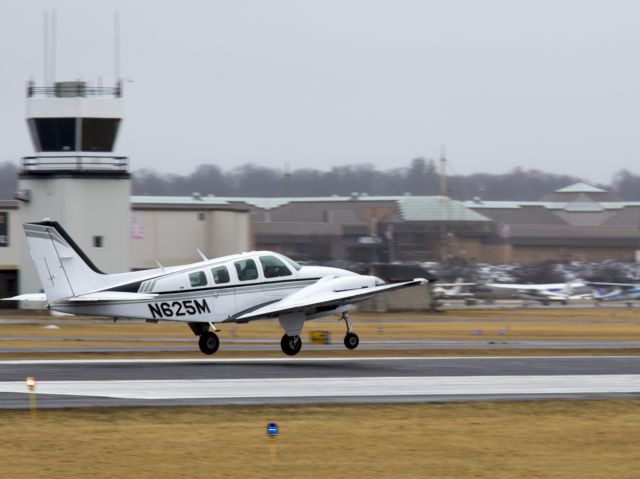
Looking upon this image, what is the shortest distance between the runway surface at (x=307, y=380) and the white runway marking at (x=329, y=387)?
22 mm

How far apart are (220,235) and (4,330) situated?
23855mm

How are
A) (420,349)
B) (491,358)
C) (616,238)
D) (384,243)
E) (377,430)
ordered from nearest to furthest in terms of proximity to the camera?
(377,430), (491,358), (420,349), (384,243), (616,238)

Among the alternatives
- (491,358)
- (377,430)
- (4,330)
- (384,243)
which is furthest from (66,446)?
(384,243)

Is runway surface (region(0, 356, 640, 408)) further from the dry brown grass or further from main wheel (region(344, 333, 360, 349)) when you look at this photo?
the dry brown grass

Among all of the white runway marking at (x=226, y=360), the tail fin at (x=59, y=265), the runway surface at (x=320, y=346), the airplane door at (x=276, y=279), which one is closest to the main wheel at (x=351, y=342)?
the white runway marking at (x=226, y=360)

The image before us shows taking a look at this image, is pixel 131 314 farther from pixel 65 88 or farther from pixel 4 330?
pixel 65 88

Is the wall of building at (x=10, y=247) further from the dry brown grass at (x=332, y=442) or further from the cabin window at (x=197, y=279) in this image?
the dry brown grass at (x=332, y=442)

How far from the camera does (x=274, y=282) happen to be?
3019 cm

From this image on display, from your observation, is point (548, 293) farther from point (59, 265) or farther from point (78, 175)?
point (59, 265)

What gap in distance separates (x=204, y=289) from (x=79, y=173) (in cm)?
2803

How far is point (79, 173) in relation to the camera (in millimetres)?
55125

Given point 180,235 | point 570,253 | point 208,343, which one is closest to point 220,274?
point 208,343

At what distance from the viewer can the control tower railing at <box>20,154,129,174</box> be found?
2170 inches

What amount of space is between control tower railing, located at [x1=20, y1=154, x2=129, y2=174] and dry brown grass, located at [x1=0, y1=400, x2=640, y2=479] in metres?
37.7
